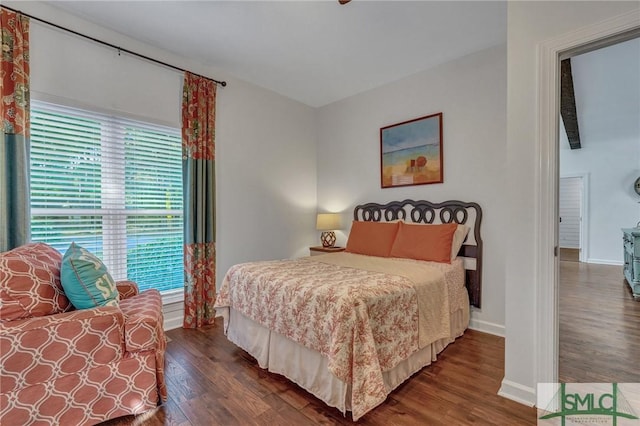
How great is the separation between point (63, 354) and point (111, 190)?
1665 mm

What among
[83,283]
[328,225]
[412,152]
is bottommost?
[83,283]

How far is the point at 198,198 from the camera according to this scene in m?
3.07

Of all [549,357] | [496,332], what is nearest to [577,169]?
[496,332]

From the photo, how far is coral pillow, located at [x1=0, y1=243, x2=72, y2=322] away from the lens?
1509 mm

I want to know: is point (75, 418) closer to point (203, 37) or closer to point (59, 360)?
point (59, 360)

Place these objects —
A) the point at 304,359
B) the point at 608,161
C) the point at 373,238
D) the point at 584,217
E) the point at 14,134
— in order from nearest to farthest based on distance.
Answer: the point at 304,359 → the point at 14,134 → the point at 373,238 → the point at 608,161 → the point at 584,217

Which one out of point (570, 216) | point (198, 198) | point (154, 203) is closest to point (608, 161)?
point (570, 216)

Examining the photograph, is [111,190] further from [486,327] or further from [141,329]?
[486,327]

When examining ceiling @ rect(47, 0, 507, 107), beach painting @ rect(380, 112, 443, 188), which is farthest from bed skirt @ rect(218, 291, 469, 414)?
ceiling @ rect(47, 0, 507, 107)

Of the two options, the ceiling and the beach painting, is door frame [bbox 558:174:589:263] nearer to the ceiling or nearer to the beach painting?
the beach painting

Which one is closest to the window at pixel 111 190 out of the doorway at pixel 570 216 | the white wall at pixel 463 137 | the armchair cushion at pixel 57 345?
the armchair cushion at pixel 57 345

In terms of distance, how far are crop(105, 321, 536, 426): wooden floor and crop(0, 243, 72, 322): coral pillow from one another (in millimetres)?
754

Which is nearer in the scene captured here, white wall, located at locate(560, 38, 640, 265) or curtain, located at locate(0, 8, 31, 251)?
curtain, located at locate(0, 8, 31, 251)

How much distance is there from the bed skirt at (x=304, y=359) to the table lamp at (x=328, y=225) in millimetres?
1819
